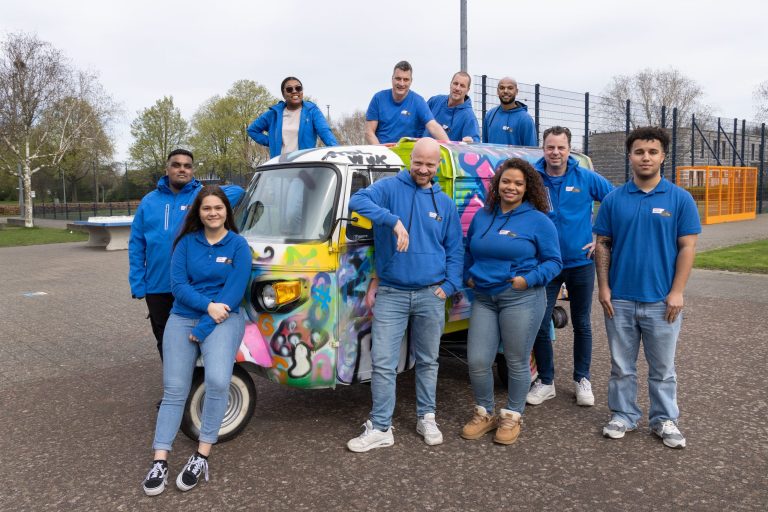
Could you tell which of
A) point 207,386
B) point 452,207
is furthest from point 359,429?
point 452,207

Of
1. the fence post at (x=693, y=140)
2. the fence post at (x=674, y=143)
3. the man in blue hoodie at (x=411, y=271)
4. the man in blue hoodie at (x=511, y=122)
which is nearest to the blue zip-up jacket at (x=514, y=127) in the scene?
the man in blue hoodie at (x=511, y=122)

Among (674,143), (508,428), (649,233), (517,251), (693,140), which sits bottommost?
(508,428)

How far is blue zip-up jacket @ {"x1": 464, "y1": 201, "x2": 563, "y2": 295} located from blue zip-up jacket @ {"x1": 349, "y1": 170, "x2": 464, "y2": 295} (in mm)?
211

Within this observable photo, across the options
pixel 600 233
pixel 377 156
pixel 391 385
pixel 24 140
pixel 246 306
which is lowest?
A: pixel 391 385

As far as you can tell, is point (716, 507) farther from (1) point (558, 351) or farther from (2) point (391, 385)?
(1) point (558, 351)

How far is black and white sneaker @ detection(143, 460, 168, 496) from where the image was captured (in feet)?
11.2

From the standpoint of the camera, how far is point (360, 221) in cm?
406

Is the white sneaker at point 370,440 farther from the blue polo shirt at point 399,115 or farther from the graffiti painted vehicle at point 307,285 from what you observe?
the blue polo shirt at point 399,115

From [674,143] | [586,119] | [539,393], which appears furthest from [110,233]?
→ [674,143]

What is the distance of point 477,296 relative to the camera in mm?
4117

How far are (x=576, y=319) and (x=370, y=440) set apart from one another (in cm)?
182

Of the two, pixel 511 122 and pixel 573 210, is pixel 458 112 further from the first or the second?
pixel 573 210

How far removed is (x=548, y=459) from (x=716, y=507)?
0.91 meters

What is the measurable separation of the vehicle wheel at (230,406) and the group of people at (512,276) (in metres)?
0.73
